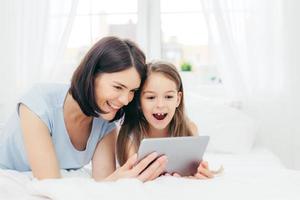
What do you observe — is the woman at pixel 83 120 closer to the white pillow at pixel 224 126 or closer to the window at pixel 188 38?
the white pillow at pixel 224 126

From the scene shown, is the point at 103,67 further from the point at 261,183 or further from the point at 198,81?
the point at 198,81

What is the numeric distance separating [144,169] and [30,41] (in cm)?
153

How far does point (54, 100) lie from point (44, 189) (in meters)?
0.54

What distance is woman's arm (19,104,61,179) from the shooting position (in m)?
1.34

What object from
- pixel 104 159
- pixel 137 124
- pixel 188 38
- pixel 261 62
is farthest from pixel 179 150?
pixel 188 38

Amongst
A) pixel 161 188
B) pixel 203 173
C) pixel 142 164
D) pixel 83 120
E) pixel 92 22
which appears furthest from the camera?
pixel 92 22

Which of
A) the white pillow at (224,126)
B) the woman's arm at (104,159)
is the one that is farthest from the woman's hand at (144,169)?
the white pillow at (224,126)

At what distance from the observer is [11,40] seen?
2.57 meters

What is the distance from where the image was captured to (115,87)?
4.52 ft

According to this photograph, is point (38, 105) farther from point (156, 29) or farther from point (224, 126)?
point (156, 29)

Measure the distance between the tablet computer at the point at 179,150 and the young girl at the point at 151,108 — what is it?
329 millimetres

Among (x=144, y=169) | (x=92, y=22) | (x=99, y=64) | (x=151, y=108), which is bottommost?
(x=144, y=169)

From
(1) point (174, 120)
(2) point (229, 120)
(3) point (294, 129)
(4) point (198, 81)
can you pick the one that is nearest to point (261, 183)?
(1) point (174, 120)

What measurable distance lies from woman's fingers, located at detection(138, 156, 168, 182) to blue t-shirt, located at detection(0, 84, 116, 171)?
34 cm
